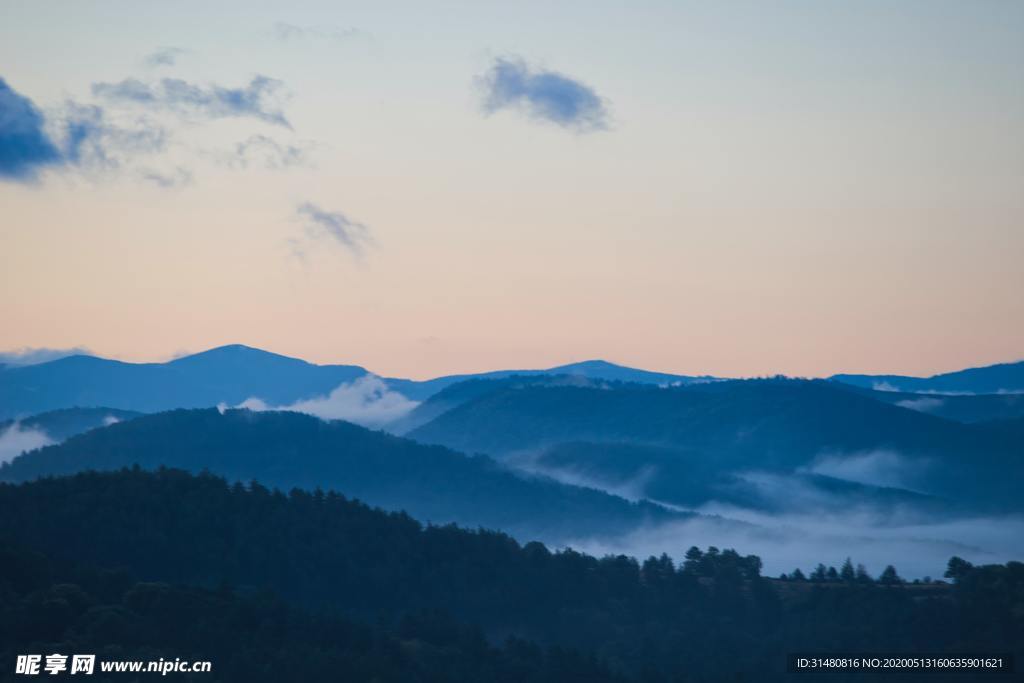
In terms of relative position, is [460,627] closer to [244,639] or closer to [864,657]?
[244,639]

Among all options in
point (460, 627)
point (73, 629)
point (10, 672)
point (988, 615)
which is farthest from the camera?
point (988, 615)

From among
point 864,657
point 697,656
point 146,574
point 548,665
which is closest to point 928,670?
point 864,657

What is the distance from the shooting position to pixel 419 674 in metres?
161

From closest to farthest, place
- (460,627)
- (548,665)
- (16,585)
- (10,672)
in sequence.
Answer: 1. (10,672)
2. (16,585)
3. (548,665)
4. (460,627)

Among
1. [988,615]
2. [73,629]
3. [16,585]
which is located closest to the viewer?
[73,629]

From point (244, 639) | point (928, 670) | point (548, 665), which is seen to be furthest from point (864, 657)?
point (244, 639)

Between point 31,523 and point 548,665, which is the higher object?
point 31,523

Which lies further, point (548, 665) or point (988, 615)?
point (988, 615)

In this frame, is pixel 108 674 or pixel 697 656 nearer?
pixel 108 674

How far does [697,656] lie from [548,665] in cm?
2988

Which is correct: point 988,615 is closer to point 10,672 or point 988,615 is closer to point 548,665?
point 548,665

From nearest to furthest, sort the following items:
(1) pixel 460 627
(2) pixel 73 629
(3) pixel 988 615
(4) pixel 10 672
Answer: (4) pixel 10 672
(2) pixel 73 629
(1) pixel 460 627
(3) pixel 988 615

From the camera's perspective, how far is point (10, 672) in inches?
5027

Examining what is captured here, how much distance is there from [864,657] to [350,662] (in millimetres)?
66755
